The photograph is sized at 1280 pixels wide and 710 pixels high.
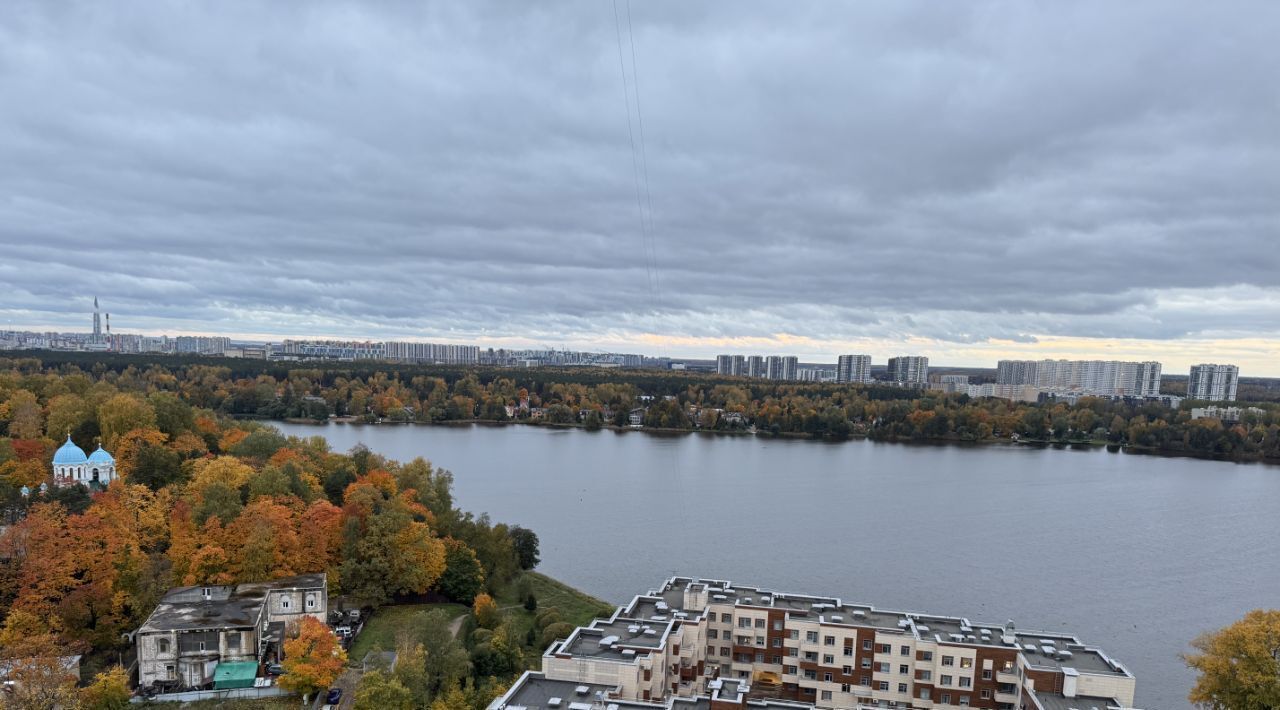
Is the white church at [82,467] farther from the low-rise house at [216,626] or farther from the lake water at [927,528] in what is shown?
the lake water at [927,528]

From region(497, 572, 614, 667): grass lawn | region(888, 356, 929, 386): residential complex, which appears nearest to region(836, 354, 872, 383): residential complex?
region(888, 356, 929, 386): residential complex

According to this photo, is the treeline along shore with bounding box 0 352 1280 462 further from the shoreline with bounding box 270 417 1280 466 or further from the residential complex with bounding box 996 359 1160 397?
the residential complex with bounding box 996 359 1160 397

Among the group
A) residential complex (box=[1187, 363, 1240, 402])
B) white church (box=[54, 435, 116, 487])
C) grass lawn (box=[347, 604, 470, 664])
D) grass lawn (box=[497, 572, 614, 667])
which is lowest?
grass lawn (box=[497, 572, 614, 667])

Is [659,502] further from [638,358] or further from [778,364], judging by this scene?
[638,358]

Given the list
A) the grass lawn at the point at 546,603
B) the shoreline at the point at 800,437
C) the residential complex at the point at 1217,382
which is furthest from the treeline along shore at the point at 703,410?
the grass lawn at the point at 546,603

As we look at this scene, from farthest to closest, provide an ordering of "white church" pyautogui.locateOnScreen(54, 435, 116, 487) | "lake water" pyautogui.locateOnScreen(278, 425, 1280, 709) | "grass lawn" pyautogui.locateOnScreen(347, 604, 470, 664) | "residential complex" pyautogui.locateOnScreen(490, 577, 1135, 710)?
"lake water" pyautogui.locateOnScreen(278, 425, 1280, 709)
"white church" pyautogui.locateOnScreen(54, 435, 116, 487)
"grass lawn" pyautogui.locateOnScreen(347, 604, 470, 664)
"residential complex" pyautogui.locateOnScreen(490, 577, 1135, 710)
